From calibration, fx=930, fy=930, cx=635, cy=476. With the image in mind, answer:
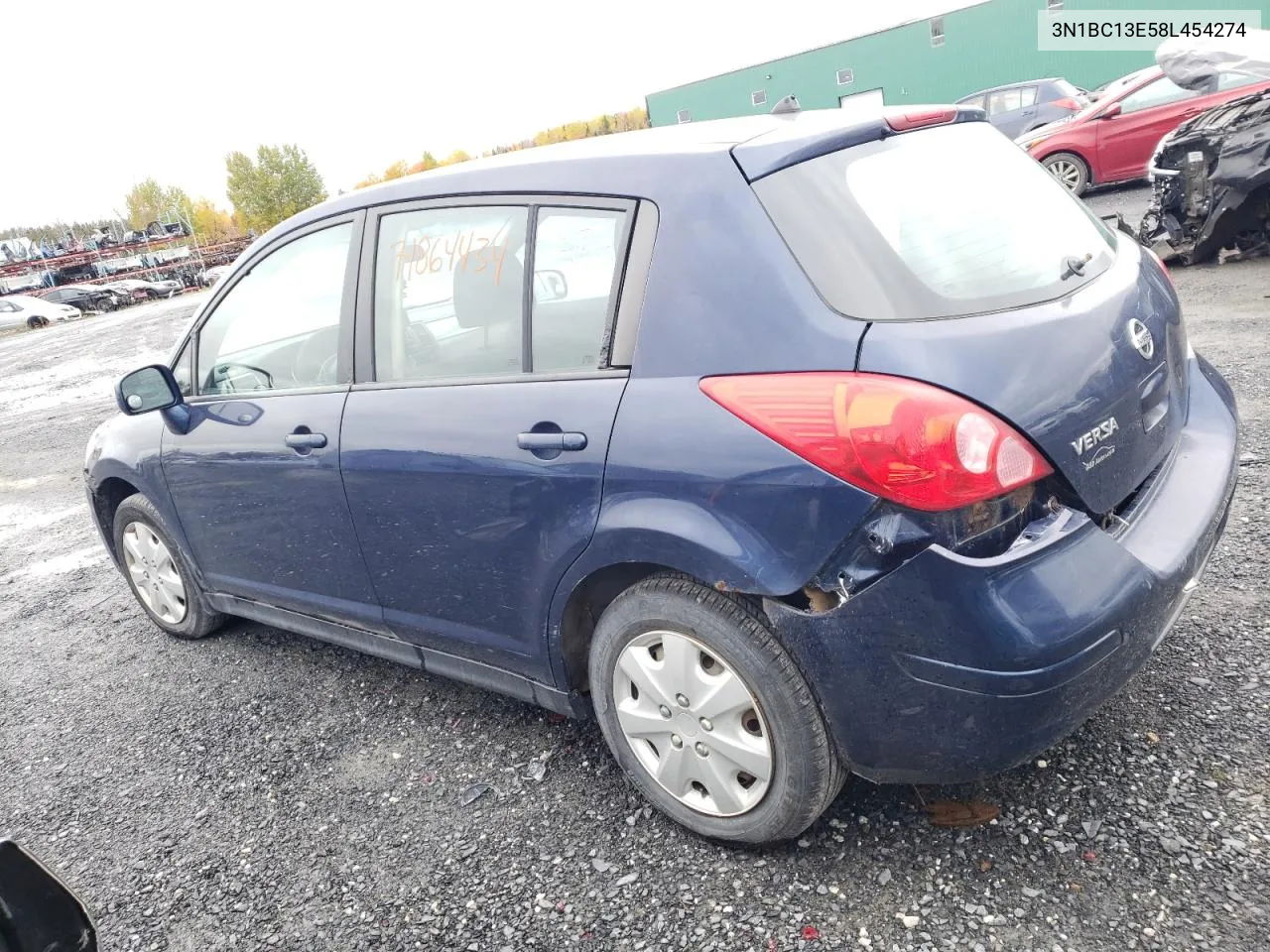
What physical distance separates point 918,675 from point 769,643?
0.33 m

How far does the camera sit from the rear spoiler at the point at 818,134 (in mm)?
2180

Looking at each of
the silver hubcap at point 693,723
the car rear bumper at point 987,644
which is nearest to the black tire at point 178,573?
the silver hubcap at point 693,723

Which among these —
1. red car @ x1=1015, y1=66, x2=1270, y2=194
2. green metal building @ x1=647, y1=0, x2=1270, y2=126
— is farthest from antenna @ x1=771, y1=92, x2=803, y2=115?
green metal building @ x1=647, y1=0, x2=1270, y2=126

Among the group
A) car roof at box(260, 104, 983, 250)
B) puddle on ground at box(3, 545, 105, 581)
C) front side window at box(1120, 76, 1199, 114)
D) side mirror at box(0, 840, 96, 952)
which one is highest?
car roof at box(260, 104, 983, 250)

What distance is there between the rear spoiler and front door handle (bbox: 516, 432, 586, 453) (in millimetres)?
741

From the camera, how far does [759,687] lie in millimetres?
2109

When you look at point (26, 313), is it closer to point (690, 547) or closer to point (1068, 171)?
point (1068, 171)

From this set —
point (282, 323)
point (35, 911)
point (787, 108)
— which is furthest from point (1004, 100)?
point (35, 911)

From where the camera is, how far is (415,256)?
9.27 ft

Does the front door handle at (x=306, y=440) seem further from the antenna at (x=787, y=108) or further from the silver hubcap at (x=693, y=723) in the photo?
the antenna at (x=787, y=108)

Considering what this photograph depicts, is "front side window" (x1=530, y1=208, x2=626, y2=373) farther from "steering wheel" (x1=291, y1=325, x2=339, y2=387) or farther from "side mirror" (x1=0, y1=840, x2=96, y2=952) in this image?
"side mirror" (x1=0, y1=840, x2=96, y2=952)

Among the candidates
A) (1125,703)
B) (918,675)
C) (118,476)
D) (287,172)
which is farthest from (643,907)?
(287,172)

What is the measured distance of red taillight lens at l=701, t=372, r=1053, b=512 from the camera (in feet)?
6.02

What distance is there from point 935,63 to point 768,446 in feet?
113
